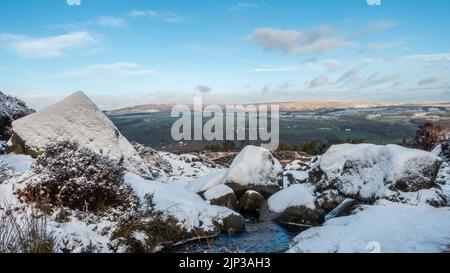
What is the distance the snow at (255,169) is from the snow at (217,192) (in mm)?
861

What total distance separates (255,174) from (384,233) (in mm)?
9878

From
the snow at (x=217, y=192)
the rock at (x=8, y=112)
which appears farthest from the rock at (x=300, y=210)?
the rock at (x=8, y=112)

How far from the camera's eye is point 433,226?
8.65 m

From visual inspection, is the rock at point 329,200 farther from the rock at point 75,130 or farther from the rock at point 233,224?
the rock at point 75,130

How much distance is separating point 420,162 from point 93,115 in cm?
1309

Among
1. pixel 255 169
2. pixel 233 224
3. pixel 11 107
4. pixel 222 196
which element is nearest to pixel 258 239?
pixel 233 224

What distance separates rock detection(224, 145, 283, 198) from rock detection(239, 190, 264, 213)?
2.80 ft

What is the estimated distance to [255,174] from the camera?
18172 mm

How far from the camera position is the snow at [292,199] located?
1466cm

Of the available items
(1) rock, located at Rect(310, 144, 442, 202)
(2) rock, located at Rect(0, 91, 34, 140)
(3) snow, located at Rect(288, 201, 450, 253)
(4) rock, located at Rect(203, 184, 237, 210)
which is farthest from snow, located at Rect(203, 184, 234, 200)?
(2) rock, located at Rect(0, 91, 34, 140)

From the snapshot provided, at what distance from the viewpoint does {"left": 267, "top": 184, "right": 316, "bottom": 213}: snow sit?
14.7 metres

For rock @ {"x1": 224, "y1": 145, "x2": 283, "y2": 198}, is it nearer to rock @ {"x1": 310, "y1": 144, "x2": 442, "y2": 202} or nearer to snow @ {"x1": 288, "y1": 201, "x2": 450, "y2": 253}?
rock @ {"x1": 310, "y1": 144, "x2": 442, "y2": 202}

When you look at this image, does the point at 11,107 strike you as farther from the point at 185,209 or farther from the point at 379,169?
the point at 379,169
